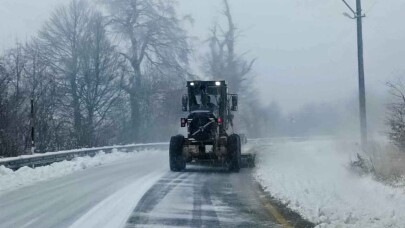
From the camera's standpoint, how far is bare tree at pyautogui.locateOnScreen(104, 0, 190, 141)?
38875 mm

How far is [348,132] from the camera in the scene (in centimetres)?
3247

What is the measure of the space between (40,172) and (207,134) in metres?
5.95

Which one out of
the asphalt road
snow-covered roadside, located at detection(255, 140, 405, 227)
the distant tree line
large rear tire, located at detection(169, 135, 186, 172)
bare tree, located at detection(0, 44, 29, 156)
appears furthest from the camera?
the distant tree line

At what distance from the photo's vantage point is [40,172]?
18172mm

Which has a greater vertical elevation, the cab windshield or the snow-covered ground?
the cab windshield

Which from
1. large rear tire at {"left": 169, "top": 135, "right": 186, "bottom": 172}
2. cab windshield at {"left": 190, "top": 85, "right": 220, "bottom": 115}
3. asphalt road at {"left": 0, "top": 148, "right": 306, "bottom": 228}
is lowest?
asphalt road at {"left": 0, "top": 148, "right": 306, "bottom": 228}

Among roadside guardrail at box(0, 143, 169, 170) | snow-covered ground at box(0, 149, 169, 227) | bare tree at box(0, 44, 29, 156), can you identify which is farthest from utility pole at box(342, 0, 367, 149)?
bare tree at box(0, 44, 29, 156)

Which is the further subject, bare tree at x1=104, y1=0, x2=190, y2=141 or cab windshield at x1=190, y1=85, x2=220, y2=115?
bare tree at x1=104, y1=0, x2=190, y2=141

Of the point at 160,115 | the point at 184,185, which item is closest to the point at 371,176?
the point at 184,185

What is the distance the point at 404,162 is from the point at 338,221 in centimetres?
574

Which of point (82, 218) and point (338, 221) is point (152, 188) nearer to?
point (82, 218)

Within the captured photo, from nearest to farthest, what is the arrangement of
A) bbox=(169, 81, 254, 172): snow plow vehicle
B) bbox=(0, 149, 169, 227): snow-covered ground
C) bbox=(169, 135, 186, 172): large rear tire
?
bbox=(0, 149, 169, 227): snow-covered ground, bbox=(169, 81, 254, 172): snow plow vehicle, bbox=(169, 135, 186, 172): large rear tire

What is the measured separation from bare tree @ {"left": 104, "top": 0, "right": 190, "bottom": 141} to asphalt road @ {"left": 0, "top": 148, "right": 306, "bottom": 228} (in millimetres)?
22537

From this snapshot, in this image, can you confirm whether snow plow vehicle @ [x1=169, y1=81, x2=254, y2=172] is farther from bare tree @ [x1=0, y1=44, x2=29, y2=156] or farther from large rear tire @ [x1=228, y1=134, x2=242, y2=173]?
bare tree @ [x1=0, y1=44, x2=29, y2=156]
